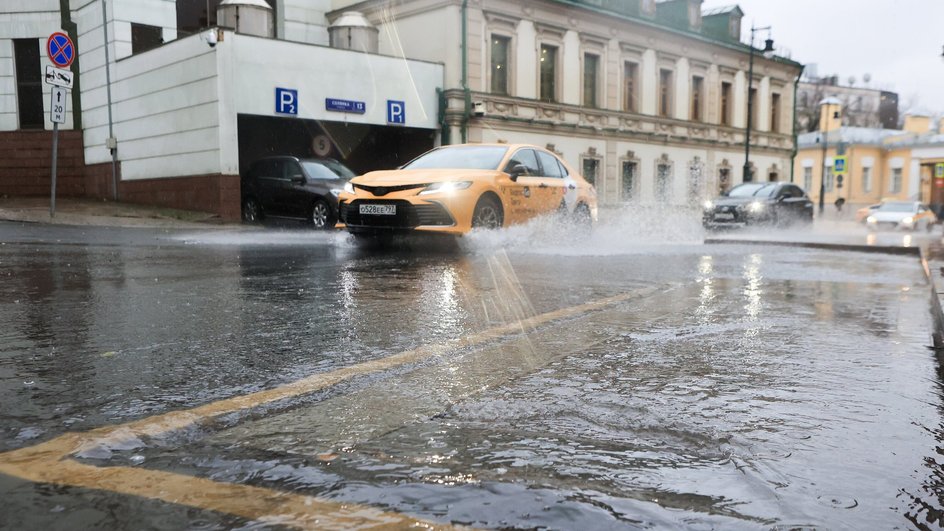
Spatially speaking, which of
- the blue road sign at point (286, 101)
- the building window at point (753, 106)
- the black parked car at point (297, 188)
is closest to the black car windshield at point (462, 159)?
the black parked car at point (297, 188)

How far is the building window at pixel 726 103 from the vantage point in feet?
121

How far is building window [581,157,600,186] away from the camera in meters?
29.6

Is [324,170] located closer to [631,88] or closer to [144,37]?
[144,37]

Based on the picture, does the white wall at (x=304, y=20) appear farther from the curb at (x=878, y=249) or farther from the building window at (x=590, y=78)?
the curb at (x=878, y=249)

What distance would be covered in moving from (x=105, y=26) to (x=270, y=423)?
23823 mm

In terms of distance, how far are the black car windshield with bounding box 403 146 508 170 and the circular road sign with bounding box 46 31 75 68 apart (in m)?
6.92

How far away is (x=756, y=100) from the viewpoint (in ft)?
128

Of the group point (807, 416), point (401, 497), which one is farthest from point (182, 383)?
point (807, 416)

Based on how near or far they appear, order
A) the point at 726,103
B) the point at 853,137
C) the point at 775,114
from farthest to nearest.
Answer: the point at 853,137, the point at 775,114, the point at 726,103

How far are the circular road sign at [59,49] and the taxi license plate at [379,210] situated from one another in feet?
23.3

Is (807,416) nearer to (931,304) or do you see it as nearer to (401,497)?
(401,497)

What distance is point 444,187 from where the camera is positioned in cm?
963

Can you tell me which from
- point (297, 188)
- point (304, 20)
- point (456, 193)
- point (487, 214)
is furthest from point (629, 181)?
point (456, 193)

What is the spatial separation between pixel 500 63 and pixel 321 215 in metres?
12.1
